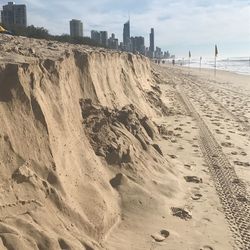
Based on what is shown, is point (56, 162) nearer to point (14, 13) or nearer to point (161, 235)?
point (161, 235)

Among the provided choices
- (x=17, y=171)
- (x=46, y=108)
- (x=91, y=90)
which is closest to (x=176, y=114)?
(x=91, y=90)

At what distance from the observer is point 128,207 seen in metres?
6.70

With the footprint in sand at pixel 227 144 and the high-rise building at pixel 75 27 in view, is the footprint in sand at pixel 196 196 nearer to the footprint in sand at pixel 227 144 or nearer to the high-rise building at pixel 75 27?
the footprint in sand at pixel 227 144

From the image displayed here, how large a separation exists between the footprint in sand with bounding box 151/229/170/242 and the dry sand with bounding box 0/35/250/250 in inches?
1.0

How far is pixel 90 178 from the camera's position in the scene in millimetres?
6527

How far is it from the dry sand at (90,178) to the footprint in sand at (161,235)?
3cm

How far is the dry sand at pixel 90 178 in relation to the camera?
5.11 meters

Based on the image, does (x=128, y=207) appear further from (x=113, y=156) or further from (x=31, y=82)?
(x=31, y=82)

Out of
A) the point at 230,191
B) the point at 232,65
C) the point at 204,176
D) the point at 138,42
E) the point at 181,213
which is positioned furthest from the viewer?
the point at 138,42

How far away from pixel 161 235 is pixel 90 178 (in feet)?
4.03

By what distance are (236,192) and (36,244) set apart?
4700 millimetres

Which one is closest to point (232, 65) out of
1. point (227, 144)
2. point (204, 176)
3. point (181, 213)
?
point (227, 144)

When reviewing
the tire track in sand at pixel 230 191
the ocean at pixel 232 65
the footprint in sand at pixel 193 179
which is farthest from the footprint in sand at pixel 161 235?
the ocean at pixel 232 65

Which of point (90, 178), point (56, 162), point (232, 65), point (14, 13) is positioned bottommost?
point (232, 65)
